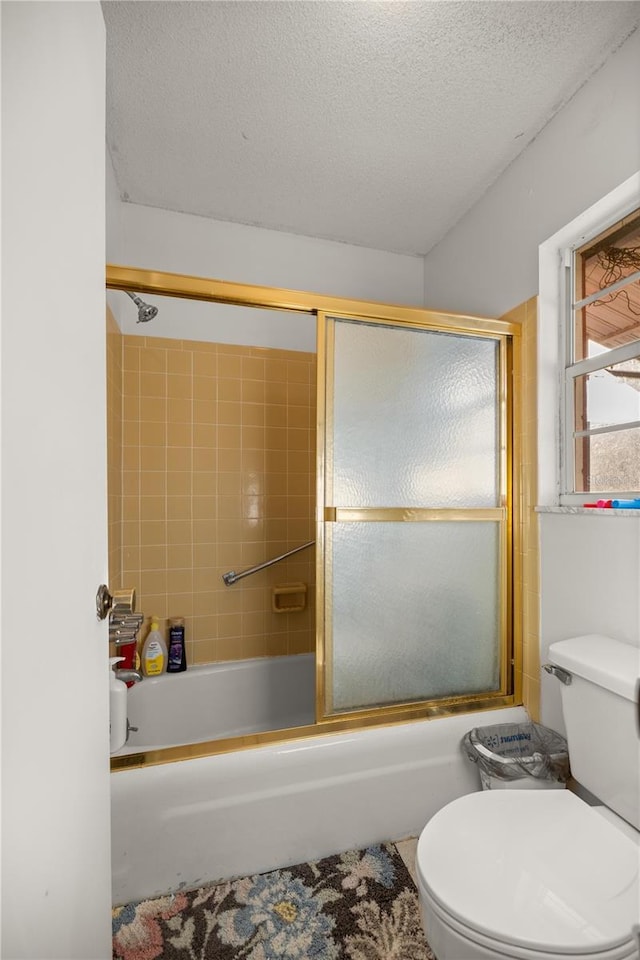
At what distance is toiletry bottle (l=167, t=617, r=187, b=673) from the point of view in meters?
2.23

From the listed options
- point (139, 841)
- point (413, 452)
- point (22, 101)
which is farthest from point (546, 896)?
point (22, 101)

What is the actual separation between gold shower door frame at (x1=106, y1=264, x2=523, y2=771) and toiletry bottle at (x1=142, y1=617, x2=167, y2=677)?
77 centimetres

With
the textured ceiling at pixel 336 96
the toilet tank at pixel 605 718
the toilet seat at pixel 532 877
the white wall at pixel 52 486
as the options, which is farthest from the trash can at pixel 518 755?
the textured ceiling at pixel 336 96

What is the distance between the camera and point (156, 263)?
2242mm

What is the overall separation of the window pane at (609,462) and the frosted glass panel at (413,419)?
0.98 ft

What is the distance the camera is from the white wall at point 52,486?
532mm

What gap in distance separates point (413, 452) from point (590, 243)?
0.95 meters

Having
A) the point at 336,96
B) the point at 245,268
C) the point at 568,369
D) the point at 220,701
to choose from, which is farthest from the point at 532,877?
the point at 245,268

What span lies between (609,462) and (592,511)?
→ 23 cm

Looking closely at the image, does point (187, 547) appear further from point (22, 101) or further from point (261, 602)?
point (22, 101)

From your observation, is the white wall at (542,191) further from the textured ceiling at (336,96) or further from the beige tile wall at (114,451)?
the beige tile wall at (114,451)

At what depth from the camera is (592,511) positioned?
1.51 meters

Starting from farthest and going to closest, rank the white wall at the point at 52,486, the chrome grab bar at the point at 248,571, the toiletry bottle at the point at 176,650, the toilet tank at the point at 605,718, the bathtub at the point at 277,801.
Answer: the chrome grab bar at the point at 248,571, the toiletry bottle at the point at 176,650, the bathtub at the point at 277,801, the toilet tank at the point at 605,718, the white wall at the point at 52,486

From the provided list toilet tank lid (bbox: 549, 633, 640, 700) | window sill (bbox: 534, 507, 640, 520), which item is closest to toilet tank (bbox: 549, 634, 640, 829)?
toilet tank lid (bbox: 549, 633, 640, 700)
